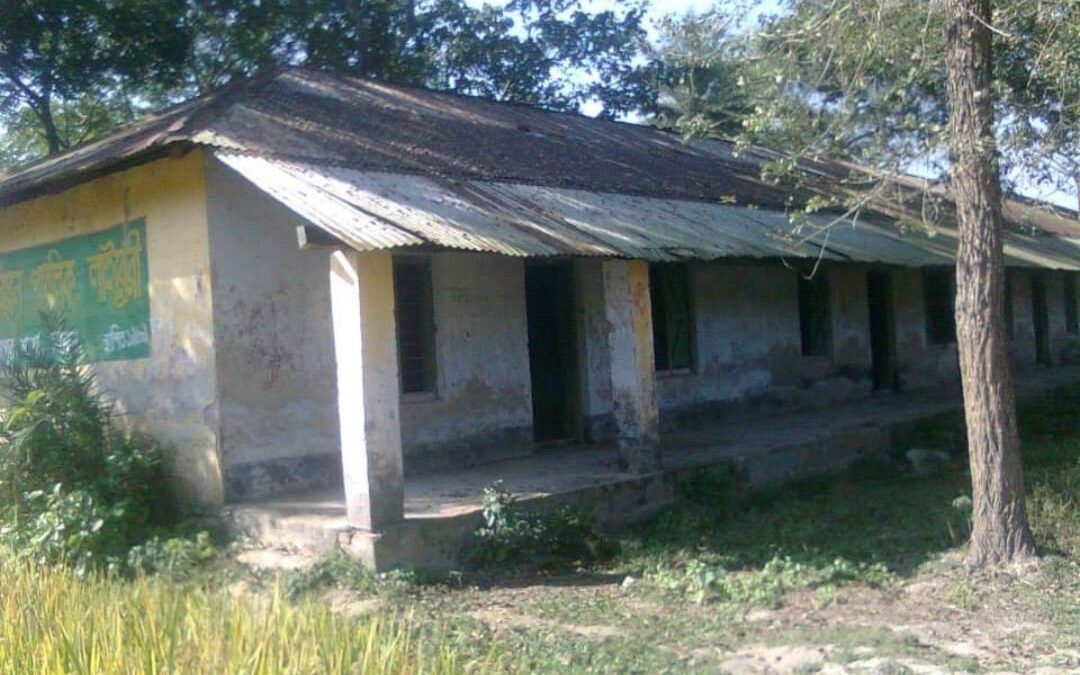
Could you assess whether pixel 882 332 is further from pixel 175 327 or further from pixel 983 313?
pixel 175 327

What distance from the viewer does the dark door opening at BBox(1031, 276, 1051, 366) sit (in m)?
20.7

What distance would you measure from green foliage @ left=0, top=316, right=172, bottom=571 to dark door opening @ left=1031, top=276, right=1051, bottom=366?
16.7 meters

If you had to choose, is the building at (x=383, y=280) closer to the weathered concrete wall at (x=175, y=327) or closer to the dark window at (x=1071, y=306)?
the weathered concrete wall at (x=175, y=327)

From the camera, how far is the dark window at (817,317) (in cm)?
1559

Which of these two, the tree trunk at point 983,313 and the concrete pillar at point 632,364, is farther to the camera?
the concrete pillar at point 632,364

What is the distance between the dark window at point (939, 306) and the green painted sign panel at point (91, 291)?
40.5 ft

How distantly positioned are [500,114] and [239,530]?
24.6 ft

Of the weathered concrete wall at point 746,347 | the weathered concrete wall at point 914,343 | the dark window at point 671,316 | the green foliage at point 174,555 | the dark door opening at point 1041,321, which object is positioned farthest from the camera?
the dark door opening at point 1041,321

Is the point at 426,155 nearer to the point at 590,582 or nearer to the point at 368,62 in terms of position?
the point at 590,582

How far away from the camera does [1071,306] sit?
21.8 m

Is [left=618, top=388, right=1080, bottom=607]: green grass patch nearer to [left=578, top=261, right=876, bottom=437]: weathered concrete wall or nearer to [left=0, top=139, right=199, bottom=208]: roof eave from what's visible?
[left=578, top=261, right=876, bottom=437]: weathered concrete wall

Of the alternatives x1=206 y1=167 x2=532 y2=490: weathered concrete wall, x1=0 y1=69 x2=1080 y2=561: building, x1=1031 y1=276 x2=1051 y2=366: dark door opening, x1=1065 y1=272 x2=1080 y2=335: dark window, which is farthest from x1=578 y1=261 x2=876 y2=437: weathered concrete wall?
x1=1065 y1=272 x2=1080 y2=335: dark window

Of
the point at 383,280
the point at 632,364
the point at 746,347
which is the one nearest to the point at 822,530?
the point at 632,364

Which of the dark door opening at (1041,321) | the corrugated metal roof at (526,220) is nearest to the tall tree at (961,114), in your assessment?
the corrugated metal roof at (526,220)
